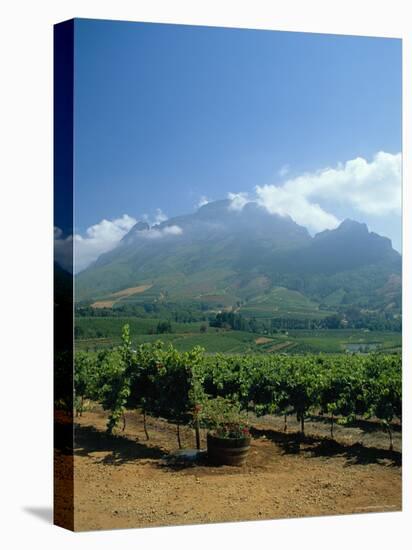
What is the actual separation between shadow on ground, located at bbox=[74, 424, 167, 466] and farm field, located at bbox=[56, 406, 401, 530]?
0.04 feet

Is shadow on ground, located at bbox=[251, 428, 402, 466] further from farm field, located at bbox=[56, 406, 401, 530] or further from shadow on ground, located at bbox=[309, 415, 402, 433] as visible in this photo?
shadow on ground, located at bbox=[309, 415, 402, 433]

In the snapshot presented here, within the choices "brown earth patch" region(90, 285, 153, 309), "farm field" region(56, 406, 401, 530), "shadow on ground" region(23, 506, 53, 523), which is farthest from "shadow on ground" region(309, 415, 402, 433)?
"shadow on ground" region(23, 506, 53, 523)

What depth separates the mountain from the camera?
1185 cm

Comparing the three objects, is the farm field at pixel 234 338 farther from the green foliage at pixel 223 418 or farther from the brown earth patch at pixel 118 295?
the green foliage at pixel 223 418

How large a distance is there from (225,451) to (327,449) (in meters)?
1.57

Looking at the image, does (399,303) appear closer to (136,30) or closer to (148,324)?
(148,324)

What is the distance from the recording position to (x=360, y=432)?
12.8 metres

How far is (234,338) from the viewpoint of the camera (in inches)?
484

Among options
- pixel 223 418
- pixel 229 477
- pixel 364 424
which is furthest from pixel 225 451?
pixel 364 424

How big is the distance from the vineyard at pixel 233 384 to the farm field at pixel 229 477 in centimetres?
20

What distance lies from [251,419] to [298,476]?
100 centimetres

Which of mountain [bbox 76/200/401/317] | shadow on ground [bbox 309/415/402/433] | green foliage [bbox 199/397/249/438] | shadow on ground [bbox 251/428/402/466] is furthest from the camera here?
shadow on ground [bbox 309/415/402/433]

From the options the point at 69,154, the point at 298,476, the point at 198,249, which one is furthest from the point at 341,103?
the point at 298,476

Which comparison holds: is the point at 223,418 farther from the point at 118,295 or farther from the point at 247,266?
the point at 118,295
